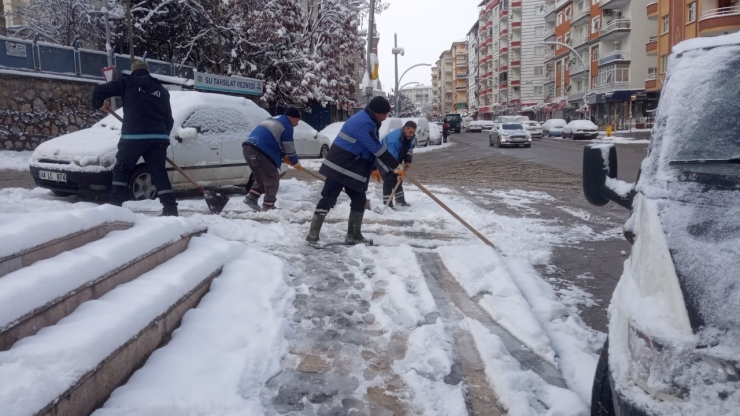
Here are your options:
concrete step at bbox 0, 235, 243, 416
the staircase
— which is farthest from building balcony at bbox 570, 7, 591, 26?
concrete step at bbox 0, 235, 243, 416

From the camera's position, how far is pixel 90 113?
19797 millimetres

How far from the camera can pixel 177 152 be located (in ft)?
27.5

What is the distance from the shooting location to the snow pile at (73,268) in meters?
2.58

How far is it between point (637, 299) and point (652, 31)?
56.2 m

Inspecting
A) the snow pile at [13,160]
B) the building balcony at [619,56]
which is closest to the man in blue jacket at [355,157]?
the snow pile at [13,160]

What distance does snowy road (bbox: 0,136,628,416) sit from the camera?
2865 mm

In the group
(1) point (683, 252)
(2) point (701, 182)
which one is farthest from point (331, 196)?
(1) point (683, 252)

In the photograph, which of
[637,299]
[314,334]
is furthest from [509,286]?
[637,299]

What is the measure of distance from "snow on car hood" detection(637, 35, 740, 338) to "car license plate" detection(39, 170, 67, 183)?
7.16 meters

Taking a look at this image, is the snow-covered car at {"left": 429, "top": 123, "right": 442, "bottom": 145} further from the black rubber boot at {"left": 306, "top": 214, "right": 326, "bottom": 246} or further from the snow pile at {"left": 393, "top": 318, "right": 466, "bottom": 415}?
the snow pile at {"left": 393, "top": 318, "right": 466, "bottom": 415}

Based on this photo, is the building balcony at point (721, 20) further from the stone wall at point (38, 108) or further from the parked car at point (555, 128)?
the stone wall at point (38, 108)

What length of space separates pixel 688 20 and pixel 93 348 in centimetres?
4241

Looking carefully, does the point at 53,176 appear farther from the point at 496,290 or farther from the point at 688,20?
the point at 688,20

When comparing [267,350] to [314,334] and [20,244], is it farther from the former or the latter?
[20,244]
